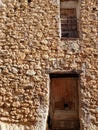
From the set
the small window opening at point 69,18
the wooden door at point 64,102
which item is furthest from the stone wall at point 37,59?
the wooden door at point 64,102

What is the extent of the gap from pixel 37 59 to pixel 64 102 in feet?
4.53

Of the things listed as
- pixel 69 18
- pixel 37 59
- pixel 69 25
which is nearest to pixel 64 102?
pixel 37 59

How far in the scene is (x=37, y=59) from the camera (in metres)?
7.05

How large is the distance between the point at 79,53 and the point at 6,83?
1982mm

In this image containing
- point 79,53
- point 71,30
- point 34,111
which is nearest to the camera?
point 34,111

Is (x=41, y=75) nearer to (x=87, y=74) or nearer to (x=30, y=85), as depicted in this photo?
(x=30, y=85)

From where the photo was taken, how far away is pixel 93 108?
21.7ft

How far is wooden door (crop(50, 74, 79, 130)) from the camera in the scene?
23.7ft

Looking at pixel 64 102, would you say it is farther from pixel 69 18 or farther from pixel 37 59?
pixel 69 18

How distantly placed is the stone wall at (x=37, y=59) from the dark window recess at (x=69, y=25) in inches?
12.4

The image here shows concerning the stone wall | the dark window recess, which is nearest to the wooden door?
the stone wall

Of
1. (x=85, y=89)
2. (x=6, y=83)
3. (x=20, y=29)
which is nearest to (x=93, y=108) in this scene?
(x=85, y=89)

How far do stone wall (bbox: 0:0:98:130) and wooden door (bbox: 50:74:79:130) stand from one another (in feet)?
1.56

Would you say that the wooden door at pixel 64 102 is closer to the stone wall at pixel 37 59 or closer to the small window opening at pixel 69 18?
the stone wall at pixel 37 59
